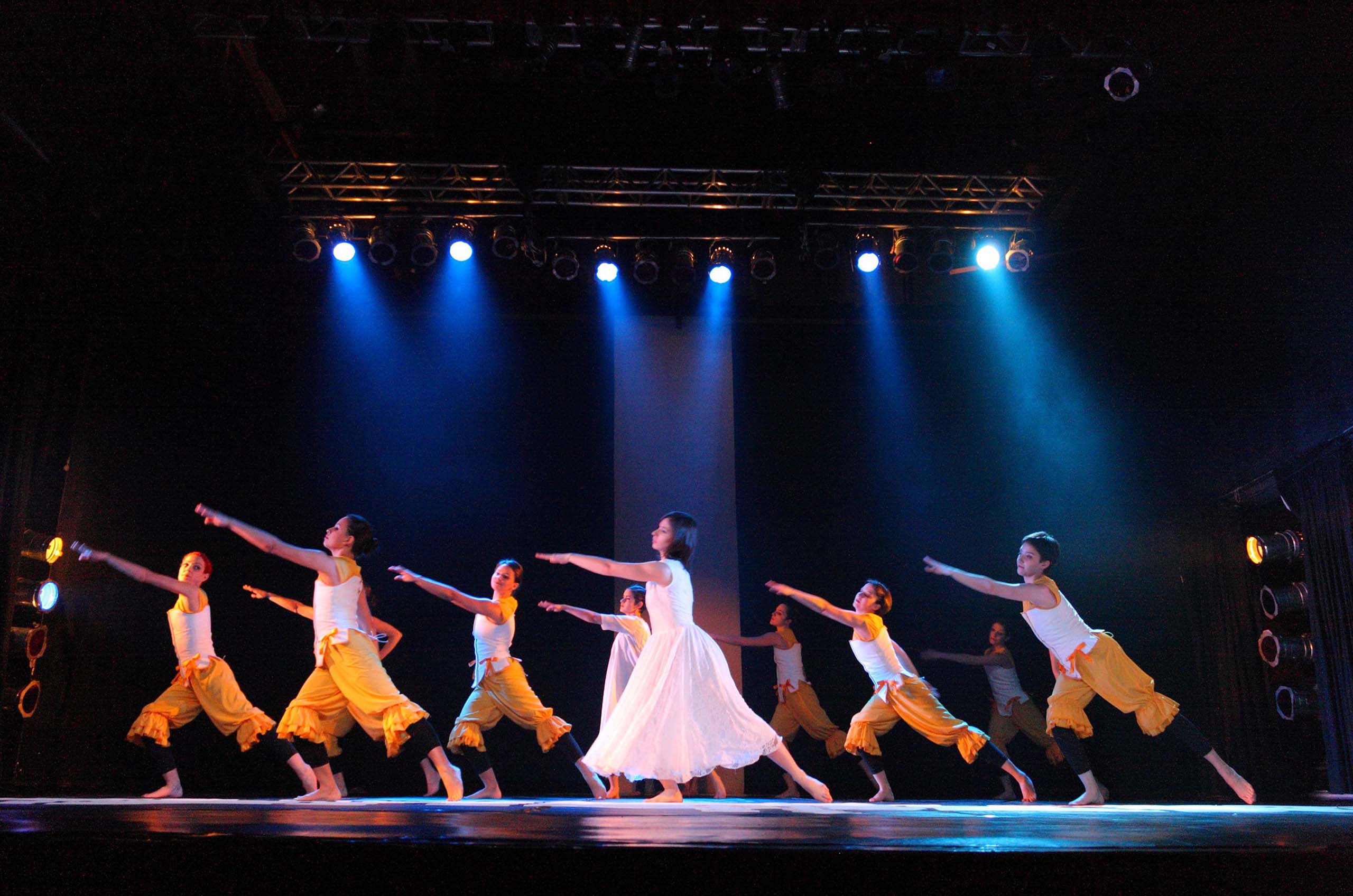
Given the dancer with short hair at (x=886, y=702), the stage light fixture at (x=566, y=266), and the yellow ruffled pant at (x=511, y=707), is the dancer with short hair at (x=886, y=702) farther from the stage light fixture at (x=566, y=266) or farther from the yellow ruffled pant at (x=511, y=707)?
the stage light fixture at (x=566, y=266)

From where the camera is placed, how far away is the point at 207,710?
271 inches

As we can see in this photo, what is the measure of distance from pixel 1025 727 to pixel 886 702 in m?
2.20

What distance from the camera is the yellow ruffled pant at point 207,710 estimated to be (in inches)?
267

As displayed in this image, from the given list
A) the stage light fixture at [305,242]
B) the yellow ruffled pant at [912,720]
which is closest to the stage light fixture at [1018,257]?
the yellow ruffled pant at [912,720]

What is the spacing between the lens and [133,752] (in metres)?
8.45

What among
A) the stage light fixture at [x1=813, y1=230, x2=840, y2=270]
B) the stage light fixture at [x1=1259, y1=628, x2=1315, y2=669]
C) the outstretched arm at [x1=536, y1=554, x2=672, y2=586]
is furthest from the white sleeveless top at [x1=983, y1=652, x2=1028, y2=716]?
the outstretched arm at [x1=536, y1=554, x2=672, y2=586]

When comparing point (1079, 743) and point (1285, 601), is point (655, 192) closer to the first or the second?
point (1079, 743)

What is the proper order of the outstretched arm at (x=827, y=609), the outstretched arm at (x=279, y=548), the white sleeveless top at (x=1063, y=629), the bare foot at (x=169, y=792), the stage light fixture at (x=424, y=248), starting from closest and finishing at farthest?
the outstretched arm at (x=279, y=548) → the white sleeveless top at (x=1063, y=629) → the outstretched arm at (x=827, y=609) → the bare foot at (x=169, y=792) → the stage light fixture at (x=424, y=248)

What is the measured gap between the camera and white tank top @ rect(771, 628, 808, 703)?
28.5 ft

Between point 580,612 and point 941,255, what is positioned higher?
point 941,255

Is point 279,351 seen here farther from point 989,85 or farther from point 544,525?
point 989,85

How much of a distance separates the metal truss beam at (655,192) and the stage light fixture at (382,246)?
194 mm

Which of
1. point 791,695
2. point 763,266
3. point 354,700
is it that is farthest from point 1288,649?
point 354,700

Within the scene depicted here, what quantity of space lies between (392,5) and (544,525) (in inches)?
191
